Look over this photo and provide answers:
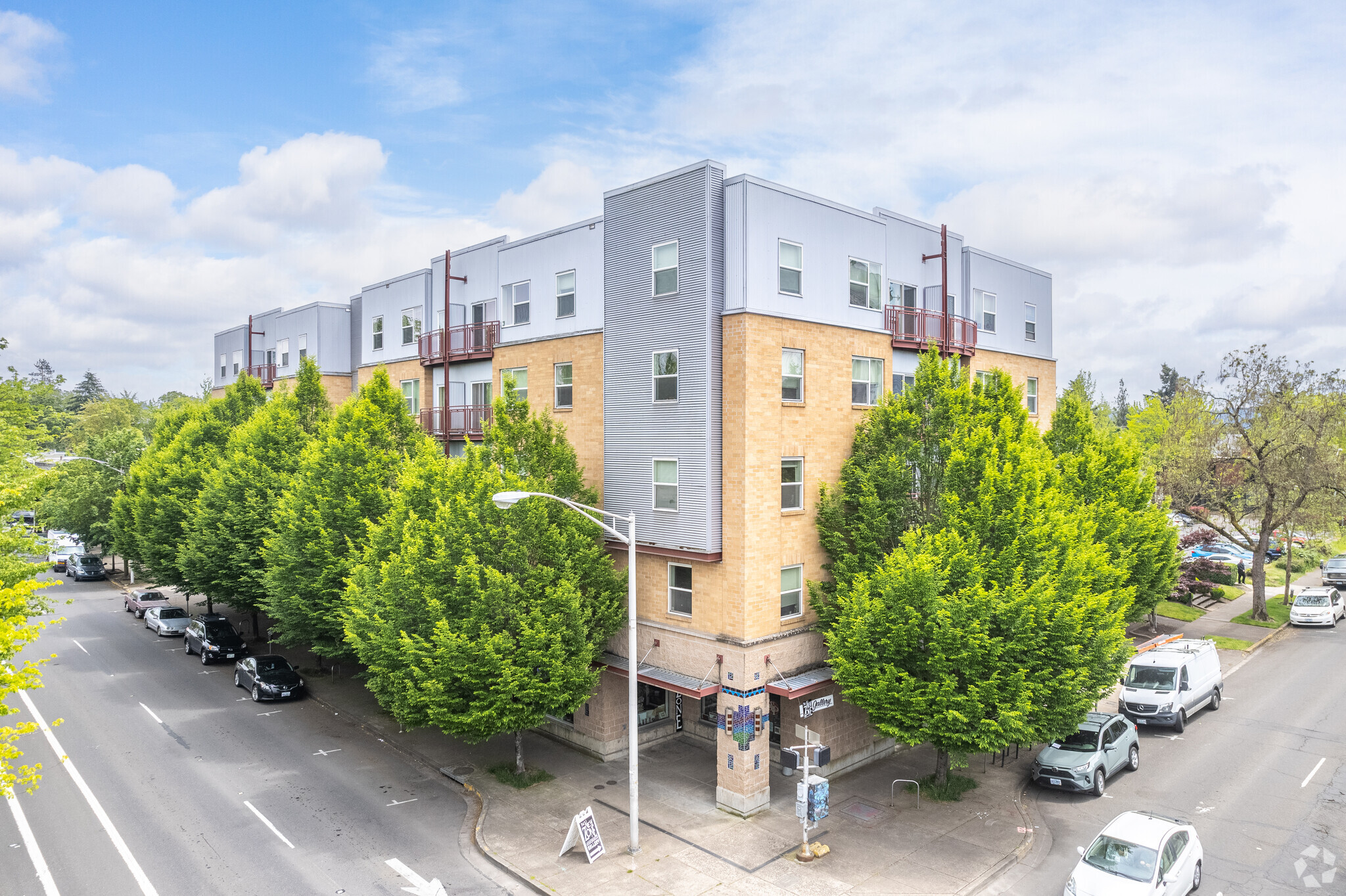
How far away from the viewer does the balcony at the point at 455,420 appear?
29.6 metres

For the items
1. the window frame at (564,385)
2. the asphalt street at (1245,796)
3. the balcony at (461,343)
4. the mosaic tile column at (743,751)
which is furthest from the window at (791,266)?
the asphalt street at (1245,796)

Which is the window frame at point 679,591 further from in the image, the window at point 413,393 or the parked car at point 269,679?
the parked car at point 269,679

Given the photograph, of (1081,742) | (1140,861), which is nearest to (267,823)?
(1140,861)

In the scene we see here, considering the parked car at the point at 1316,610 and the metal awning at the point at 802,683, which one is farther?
the parked car at the point at 1316,610

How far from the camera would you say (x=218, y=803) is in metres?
20.6

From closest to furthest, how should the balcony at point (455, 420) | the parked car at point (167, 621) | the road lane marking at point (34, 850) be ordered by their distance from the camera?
the road lane marking at point (34, 850) < the balcony at point (455, 420) < the parked car at point (167, 621)

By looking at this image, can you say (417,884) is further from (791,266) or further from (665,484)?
(791,266)

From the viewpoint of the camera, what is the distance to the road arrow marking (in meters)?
16.3

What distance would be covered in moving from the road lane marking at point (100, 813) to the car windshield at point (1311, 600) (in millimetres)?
47884

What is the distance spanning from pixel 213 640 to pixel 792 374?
28.4m

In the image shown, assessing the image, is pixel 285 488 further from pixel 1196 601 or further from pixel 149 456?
pixel 1196 601

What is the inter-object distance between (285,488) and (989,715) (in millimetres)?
23721

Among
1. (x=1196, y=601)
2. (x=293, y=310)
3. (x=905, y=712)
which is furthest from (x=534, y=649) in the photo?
(x=1196, y=601)

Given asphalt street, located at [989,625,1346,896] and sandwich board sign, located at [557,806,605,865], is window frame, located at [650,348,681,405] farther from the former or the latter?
asphalt street, located at [989,625,1346,896]
